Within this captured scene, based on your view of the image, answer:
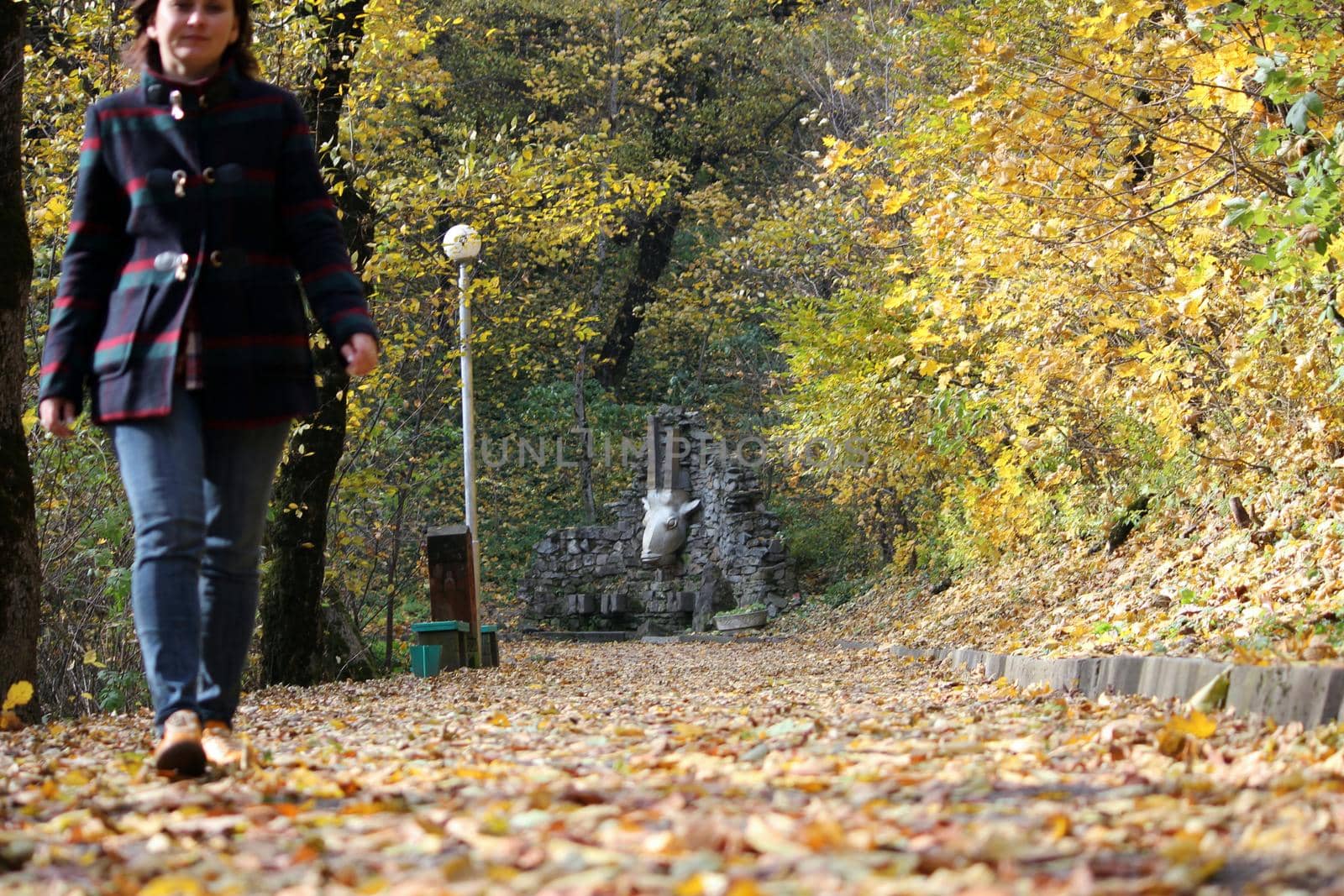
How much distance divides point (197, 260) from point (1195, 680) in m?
2.87

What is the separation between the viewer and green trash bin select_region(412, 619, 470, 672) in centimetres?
1034

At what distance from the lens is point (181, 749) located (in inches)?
119

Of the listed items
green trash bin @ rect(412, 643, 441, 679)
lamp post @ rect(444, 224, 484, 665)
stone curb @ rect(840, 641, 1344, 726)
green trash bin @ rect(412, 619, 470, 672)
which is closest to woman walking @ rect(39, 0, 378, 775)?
stone curb @ rect(840, 641, 1344, 726)

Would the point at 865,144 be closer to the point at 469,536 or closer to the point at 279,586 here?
the point at 469,536

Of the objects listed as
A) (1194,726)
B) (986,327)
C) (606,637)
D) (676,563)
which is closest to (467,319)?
(986,327)

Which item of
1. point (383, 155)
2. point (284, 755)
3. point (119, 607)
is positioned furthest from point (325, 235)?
point (383, 155)

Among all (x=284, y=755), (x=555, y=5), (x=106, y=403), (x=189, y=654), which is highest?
(x=555, y=5)

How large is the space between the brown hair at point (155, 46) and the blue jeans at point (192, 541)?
0.90 meters

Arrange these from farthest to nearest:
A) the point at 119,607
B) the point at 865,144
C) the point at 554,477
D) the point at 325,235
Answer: the point at 554,477
the point at 865,144
the point at 119,607
the point at 325,235

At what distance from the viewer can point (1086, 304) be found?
8.04 m

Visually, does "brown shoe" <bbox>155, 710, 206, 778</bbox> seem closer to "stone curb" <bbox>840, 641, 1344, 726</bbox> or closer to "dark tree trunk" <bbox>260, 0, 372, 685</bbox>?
"stone curb" <bbox>840, 641, 1344, 726</bbox>

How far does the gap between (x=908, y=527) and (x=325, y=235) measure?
1538 cm

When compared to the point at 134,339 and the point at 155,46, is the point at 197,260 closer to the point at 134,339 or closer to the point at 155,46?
the point at 134,339

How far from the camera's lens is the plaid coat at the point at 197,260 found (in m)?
3.29
